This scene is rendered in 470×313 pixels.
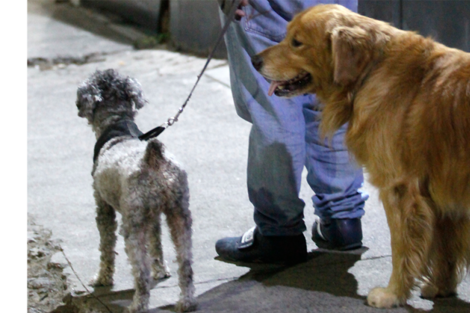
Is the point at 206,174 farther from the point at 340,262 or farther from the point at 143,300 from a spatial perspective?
the point at 143,300

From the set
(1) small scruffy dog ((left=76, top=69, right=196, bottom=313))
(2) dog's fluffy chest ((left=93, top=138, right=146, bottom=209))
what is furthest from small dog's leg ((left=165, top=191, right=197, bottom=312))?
(2) dog's fluffy chest ((left=93, top=138, right=146, bottom=209))

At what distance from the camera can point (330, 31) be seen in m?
2.74

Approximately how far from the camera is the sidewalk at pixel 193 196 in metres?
2.97

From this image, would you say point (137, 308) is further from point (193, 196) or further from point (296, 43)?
point (193, 196)

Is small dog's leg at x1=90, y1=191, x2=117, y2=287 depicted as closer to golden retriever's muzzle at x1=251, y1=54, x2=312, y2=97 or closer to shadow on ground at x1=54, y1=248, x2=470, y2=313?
shadow on ground at x1=54, y1=248, x2=470, y2=313

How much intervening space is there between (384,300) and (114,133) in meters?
1.53

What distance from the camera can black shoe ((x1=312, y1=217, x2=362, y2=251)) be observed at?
3.37 m

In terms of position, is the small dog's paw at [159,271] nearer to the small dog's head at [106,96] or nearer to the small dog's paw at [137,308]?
the small dog's paw at [137,308]

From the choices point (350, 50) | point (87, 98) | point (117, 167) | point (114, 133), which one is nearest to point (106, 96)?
point (87, 98)

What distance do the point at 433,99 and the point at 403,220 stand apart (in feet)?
1.74

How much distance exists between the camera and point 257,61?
2979mm

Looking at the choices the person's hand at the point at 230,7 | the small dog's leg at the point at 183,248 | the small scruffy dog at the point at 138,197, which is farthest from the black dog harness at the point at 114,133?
the person's hand at the point at 230,7

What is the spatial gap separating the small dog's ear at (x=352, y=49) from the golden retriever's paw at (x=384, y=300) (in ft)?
3.20

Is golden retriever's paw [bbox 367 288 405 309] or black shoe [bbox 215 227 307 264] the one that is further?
black shoe [bbox 215 227 307 264]
